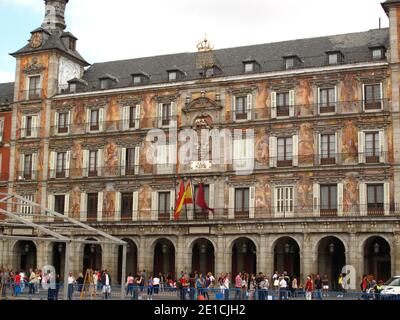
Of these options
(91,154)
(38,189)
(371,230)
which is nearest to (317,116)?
(371,230)

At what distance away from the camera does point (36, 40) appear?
53.2 meters

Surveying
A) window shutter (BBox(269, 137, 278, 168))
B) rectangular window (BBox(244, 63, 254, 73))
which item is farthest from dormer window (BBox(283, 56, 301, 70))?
window shutter (BBox(269, 137, 278, 168))

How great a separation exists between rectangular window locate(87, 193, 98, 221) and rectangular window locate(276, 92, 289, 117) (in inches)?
616

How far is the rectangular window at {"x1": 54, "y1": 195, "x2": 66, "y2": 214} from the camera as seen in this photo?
50.0 metres

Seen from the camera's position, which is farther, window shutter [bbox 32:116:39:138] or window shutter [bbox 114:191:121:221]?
window shutter [bbox 32:116:39:138]

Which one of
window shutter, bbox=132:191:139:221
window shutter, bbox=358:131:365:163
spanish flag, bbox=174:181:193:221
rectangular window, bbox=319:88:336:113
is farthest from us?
window shutter, bbox=132:191:139:221

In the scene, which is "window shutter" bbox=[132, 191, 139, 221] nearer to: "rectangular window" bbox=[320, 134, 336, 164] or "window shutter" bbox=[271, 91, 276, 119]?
"window shutter" bbox=[271, 91, 276, 119]

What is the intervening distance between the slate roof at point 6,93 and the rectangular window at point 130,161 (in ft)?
42.1

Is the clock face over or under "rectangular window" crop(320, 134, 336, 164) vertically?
over

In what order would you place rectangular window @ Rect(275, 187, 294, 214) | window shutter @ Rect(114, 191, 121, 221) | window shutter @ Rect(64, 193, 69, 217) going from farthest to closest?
window shutter @ Rect(64, 193, 69, 217), window shutter @ Rect(114, 191, 121, 221), rectangular window @ Rect(275, 187, 294, 214)

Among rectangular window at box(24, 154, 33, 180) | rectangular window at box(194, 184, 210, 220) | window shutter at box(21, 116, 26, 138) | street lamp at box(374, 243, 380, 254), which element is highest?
window shutter at box(21, 116, 26, 138)

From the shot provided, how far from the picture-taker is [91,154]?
49781 mm

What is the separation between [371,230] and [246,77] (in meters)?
14.0

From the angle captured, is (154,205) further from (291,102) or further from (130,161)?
(291,102)
